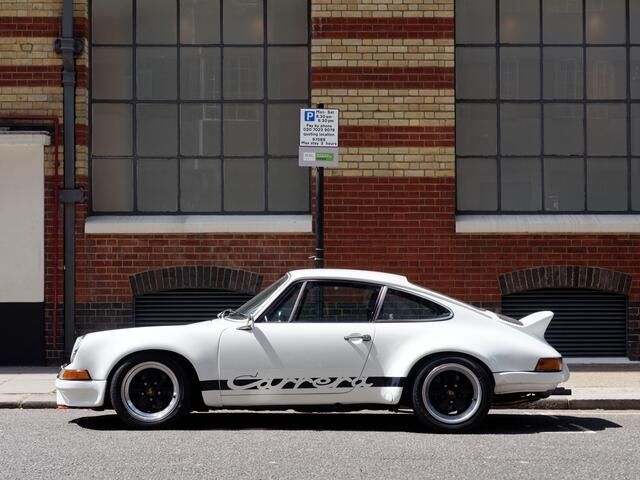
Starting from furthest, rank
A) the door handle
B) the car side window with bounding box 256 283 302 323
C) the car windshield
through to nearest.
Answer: the car windshield, the car side window with bounding box 256 283 302 323, the door handle

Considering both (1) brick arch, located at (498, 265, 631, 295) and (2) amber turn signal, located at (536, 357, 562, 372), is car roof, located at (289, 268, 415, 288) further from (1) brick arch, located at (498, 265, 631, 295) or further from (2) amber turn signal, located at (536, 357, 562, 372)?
(1) brick arch, located at (498, 265, 631, 295)

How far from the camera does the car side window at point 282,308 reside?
9086mm

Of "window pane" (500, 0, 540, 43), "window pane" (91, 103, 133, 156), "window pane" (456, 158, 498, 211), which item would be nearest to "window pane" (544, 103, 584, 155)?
"window pane" (456, 158, 498, 211)

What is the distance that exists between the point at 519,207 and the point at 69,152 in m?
5.98

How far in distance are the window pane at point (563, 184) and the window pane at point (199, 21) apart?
4.82 m

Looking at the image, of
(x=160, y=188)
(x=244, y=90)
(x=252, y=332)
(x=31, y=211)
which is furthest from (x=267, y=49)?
(x=252, y=332)

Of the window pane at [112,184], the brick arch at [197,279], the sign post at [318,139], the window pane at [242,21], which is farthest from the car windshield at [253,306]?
the window pane at [242,21]

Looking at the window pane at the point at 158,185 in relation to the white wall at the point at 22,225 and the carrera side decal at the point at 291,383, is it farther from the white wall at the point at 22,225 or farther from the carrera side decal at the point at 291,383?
the carrera side decal at the point at 291,383

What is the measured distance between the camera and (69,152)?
14.1 m

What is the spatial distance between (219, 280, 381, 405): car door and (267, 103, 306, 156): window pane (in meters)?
5.91

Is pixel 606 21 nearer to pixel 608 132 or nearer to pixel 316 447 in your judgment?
pixel 608 132

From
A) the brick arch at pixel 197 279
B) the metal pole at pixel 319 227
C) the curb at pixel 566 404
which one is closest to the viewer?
the curb at pixel 566 404

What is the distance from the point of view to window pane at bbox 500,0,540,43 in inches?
578

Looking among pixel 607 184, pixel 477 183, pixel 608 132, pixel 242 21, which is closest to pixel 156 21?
pixel 242 21
